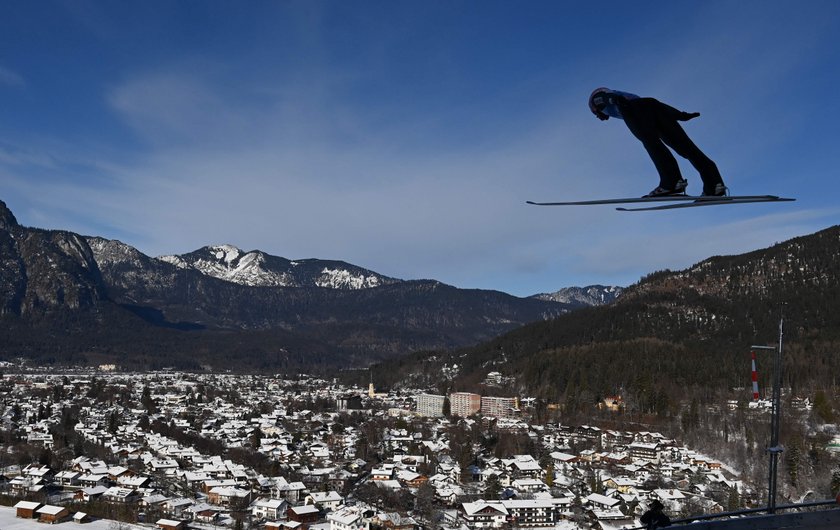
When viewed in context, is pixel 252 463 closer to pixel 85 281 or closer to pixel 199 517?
pixel 199 517

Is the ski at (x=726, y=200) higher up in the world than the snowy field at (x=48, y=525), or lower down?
higher up

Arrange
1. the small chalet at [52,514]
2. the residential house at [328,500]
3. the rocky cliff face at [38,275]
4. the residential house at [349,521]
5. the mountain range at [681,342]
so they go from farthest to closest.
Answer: the rocky cliff face at [38,275]
the mountain range at [681,342]
the residential house at [328,500]
the small chalet at [52,514]
the residential house at [349,521]

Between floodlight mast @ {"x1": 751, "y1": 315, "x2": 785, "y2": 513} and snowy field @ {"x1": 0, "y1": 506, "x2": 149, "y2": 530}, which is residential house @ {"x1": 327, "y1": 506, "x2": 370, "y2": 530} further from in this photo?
floodlight mast @ {"x1": 751, "y1": 315, "x2": 785, "y2": 513}

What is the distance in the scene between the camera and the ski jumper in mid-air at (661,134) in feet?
9.69

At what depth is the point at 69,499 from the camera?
73.7 ft

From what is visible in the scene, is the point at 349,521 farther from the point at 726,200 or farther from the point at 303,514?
the point at 726,200

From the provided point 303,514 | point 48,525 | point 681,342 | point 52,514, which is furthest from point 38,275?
point 303,514

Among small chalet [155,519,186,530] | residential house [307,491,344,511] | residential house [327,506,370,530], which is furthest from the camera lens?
residential house [307,491,344,511]

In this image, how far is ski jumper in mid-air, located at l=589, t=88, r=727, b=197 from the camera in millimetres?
2953

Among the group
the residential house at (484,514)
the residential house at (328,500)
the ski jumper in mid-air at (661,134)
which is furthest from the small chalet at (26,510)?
the ski jumper in mid-air at (661,134)

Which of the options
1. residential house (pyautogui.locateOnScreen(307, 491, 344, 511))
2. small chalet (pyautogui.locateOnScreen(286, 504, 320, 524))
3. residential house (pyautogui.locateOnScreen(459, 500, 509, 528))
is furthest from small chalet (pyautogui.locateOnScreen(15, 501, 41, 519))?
residential house (pyautogui.locateOnScreen(459, 500, 509, 528))

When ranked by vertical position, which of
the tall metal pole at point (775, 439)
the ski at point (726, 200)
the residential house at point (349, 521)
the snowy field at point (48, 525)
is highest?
the ski at point (726, 200)

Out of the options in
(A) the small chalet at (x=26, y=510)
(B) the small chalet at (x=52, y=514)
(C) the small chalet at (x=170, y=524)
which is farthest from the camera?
(A) the small chalet at (x=26, y=510)

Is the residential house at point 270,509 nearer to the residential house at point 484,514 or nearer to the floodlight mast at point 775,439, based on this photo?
the residential house at point 484,514
